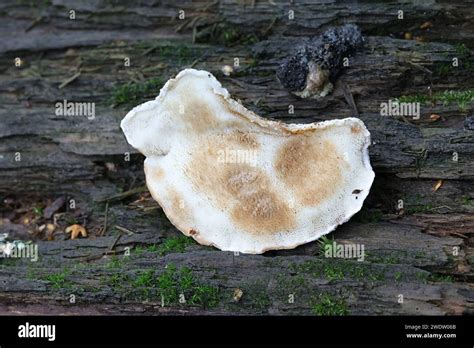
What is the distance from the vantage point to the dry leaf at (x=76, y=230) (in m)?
6.15

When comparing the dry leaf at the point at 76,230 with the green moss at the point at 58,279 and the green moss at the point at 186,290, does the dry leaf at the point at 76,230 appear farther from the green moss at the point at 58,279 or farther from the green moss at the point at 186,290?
the green moss at the point at 186,290

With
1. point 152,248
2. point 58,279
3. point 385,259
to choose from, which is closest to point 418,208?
point 385,259

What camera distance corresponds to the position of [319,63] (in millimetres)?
5855

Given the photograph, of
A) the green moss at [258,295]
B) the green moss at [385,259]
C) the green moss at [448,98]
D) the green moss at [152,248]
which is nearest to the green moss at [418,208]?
the green moss at [385,259]

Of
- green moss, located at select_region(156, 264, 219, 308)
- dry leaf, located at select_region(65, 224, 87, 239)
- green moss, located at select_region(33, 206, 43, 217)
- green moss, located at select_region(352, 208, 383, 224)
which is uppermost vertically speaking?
green moss, located at select_region(33, 206, 43, 217)

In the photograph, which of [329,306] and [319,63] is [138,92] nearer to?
[319,63]

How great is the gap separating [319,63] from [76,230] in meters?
2.90

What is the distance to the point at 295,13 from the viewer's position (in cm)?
634

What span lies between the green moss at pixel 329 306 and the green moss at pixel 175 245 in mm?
1258

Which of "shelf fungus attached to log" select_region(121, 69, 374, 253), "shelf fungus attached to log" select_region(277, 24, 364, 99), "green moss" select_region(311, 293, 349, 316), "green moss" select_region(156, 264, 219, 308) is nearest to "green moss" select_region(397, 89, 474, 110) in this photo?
"shelf fungus attached to log" select_region(277, 24, 364, 99)

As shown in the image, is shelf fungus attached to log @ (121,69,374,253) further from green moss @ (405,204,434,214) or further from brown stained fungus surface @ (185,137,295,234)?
green moss @ (405,204,434,214)

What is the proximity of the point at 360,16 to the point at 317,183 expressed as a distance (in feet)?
6.34

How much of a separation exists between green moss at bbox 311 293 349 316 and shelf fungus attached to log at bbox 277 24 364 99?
199 centimetres

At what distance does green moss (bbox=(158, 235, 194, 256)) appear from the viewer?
5.48 meters
